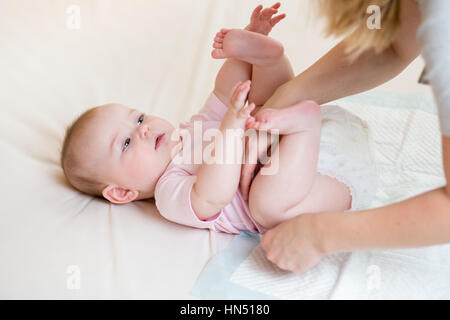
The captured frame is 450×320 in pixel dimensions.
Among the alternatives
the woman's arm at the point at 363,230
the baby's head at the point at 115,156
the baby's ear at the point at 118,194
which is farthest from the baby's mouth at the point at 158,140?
the woman's arm at the point at 363,230

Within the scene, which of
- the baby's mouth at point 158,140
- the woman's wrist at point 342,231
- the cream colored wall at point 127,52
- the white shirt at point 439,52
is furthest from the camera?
the cream colored wall at point 127,52

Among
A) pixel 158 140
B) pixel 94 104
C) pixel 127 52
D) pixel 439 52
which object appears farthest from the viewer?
pixel 127 52

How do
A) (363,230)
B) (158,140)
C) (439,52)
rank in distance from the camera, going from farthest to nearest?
(158,140), (363,230), (439,52)

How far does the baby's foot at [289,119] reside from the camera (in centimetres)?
92

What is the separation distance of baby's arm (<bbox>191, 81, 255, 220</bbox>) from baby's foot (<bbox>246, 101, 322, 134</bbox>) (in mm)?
34

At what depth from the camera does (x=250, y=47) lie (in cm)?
118

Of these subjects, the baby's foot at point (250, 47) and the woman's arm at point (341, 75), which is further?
the baby's foot at point (250, 47)

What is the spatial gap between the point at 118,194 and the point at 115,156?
9cm

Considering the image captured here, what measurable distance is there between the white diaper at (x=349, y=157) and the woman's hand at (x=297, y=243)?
18 cm

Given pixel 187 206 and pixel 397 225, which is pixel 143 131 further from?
pixel 397 225

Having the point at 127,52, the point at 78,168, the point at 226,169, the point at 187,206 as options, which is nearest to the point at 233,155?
the point at 226,169

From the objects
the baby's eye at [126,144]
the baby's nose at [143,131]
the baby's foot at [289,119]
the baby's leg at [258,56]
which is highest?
the baby's leg at [258,56]

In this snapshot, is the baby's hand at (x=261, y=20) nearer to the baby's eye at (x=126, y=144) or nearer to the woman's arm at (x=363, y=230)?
the baby's eye at (x=126, y=144)
